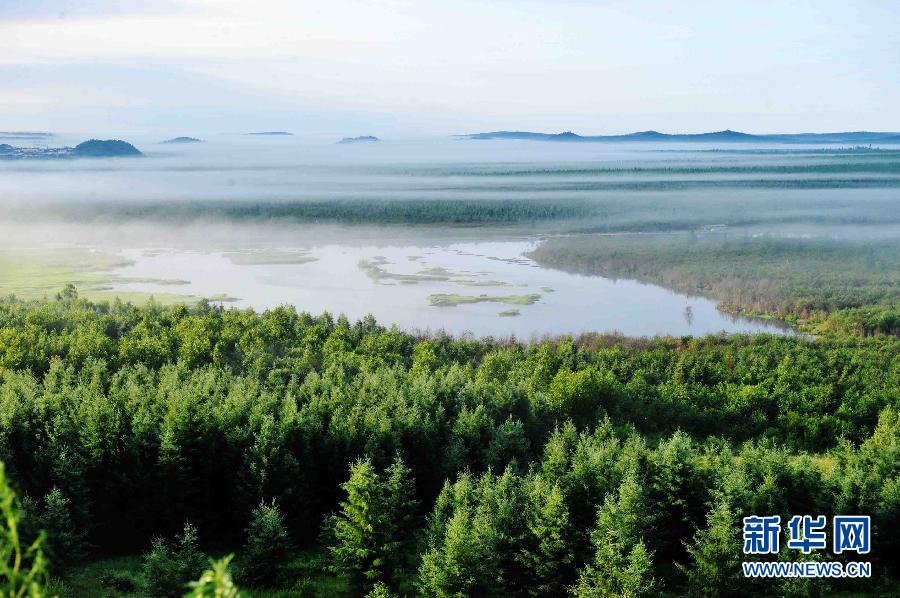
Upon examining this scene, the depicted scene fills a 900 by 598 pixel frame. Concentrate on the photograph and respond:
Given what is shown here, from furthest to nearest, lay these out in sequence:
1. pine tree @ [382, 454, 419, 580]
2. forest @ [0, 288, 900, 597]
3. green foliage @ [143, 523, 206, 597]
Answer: pine tree @ [382, 454, 419, 580]
forest @ [0, 288, 900, 597]
green foliage @ [143, 523, 206, 597]

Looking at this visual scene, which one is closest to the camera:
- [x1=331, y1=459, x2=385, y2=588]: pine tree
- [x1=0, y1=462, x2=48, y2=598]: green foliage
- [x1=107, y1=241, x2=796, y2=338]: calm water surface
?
[x1=0, y1=462, x2=48, y2=598]: green foliage

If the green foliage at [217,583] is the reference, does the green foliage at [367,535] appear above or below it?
below

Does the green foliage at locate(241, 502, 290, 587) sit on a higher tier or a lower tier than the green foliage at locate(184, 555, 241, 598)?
lower

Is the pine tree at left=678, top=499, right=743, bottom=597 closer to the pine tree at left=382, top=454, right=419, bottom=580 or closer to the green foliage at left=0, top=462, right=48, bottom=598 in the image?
the pine tree at left=382, top=454, right=419, bottom=580

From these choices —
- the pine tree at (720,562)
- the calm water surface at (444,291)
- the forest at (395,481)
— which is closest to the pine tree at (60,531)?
the forest at (395,481)

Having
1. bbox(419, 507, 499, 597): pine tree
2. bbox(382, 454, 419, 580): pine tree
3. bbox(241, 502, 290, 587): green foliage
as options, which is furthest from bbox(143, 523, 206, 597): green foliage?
bbox(419, 507, 499, 597): pine tree

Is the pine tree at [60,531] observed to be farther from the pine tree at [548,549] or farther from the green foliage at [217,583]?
the green foliage at [217,583]

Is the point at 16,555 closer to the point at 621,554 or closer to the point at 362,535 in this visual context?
the point at 362,535
